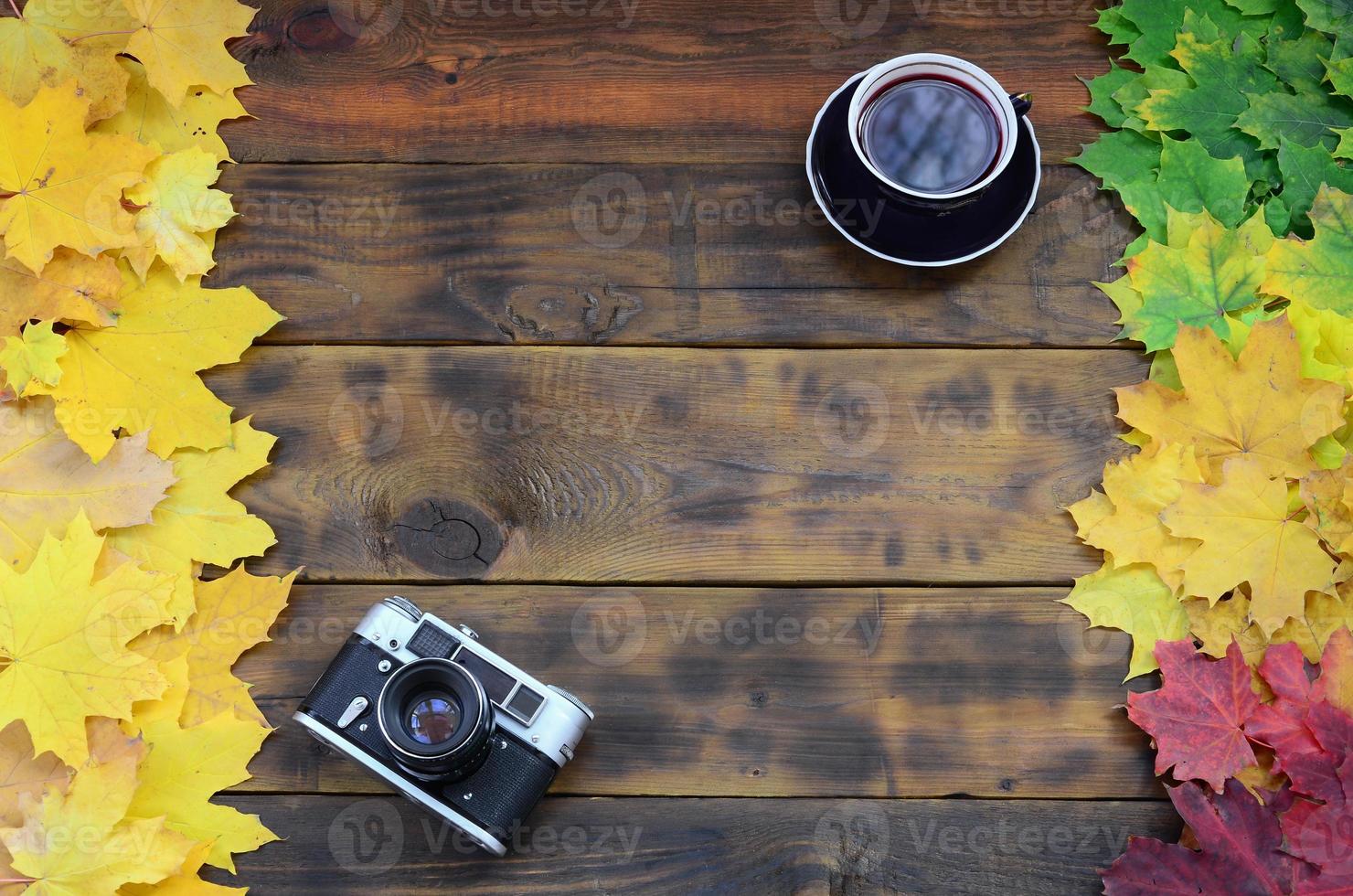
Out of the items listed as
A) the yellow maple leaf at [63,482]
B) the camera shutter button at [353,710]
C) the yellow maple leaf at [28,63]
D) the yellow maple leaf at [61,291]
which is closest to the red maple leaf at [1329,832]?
the camera shutter button at [353,710]

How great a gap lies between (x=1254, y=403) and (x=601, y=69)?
2.20 feet

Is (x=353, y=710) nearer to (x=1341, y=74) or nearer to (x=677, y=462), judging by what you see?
(x=677, y=462)

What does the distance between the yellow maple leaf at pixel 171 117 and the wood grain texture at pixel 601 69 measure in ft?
0.07

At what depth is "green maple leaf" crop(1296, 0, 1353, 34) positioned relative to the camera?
101 centimetres

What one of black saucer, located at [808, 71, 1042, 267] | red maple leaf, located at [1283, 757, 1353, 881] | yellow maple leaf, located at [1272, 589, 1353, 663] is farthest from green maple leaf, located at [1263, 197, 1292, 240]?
red maple leaf, located at [1283, 757, 1353, 881]

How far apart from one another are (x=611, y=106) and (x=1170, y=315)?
1.83ft

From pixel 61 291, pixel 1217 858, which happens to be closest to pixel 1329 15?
pixel 1217 858

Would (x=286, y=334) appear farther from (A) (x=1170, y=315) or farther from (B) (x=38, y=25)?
(A) (x=1170, y=315)

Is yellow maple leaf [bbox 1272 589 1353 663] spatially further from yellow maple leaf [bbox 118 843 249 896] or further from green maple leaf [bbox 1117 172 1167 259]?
yellow maple leaf [bbox 118 843 249 896]

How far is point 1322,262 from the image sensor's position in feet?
3.23

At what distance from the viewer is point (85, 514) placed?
939 millimetres

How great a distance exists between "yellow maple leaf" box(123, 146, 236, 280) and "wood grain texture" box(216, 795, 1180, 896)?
1.59 ft

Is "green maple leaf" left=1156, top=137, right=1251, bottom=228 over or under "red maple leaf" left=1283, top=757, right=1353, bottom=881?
over

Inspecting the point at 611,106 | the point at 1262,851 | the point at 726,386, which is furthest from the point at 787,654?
the point at 611,106
